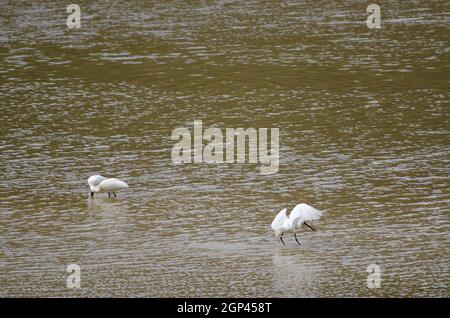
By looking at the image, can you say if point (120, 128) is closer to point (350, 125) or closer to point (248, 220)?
point (350, 125)

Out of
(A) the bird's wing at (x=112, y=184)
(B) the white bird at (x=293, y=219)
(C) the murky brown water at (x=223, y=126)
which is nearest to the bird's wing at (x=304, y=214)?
(B) the white bird at (x=293, y=219)

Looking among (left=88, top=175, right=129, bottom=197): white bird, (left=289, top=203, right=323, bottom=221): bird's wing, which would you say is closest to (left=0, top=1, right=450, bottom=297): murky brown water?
(left=88, top=175, right=129, bottom=197): white bird

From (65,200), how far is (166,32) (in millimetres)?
8327

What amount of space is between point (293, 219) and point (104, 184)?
8.39ft

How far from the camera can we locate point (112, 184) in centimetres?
1150

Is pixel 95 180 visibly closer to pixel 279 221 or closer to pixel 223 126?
pixel 279 221

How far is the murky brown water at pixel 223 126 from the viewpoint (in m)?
9.55

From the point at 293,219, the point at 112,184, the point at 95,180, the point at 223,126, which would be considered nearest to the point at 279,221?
the point at 293,219

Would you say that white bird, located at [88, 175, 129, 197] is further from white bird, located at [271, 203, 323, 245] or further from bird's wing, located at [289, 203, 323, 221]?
bird's wing, located at [289, 203, 323, 221]

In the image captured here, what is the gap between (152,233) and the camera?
414 inches

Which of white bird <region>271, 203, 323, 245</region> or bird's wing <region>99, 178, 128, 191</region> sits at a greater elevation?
white bird <region>271, 203, 323, 245</region>

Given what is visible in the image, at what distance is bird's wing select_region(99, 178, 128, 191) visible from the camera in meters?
11.5

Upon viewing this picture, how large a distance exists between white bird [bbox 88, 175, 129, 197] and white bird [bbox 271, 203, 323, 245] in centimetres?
226
